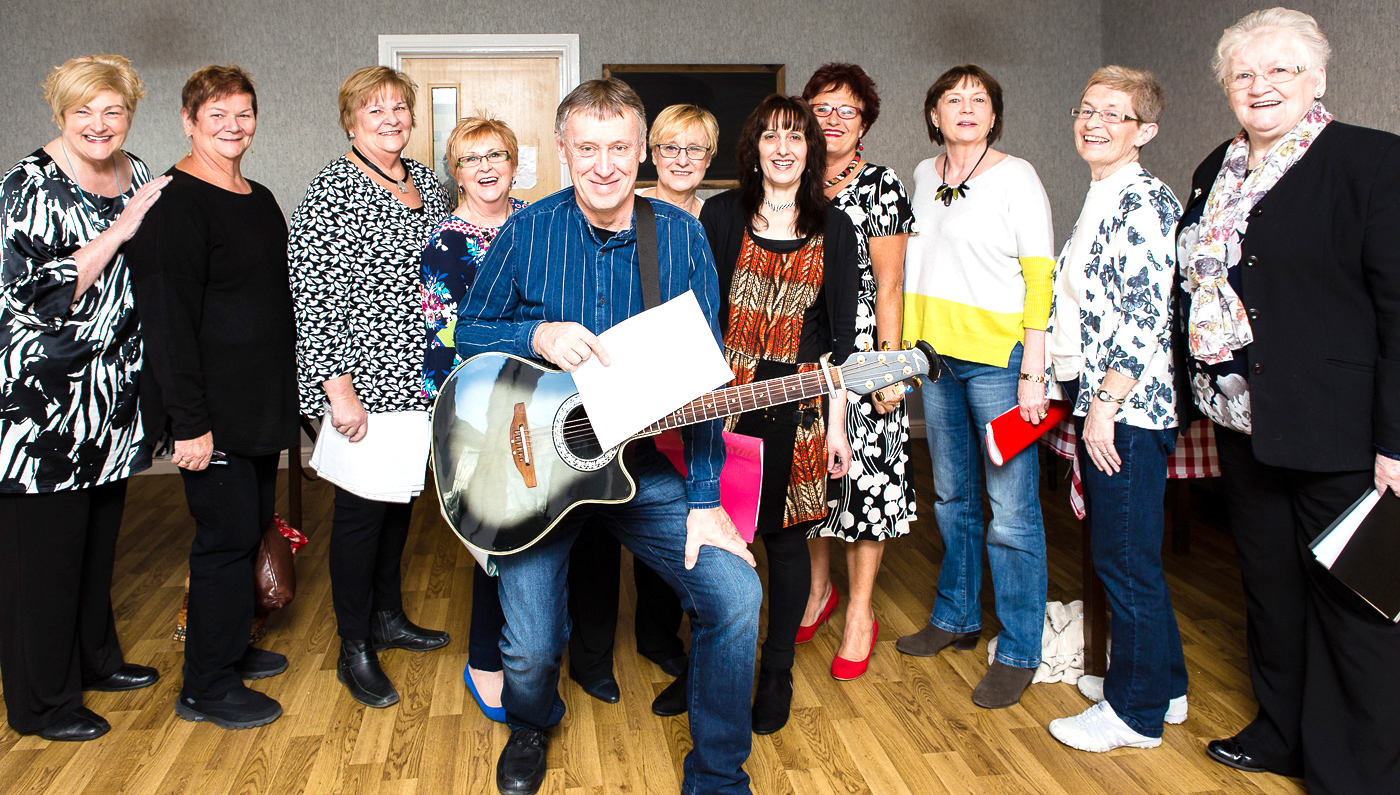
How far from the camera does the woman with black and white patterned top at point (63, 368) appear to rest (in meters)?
2.16

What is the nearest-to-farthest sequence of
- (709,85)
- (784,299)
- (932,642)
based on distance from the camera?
(784,299)
(932,642)
(709,85)

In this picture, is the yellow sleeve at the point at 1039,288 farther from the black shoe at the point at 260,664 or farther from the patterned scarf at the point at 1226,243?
the black shoe at the point at 260,664

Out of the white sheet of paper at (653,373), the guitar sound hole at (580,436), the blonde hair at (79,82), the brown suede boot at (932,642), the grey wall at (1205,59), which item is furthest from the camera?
the grey wall at (1205,59)

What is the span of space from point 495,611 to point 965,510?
51.4 inches

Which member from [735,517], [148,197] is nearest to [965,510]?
[735,517]

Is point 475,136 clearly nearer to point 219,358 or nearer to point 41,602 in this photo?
point 219,358

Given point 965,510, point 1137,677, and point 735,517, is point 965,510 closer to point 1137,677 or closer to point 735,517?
point 1137,677

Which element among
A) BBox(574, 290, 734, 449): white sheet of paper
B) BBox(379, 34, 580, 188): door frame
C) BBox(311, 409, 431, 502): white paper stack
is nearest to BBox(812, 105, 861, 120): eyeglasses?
BBox(574, 290, 734, 449): white sheet of paper

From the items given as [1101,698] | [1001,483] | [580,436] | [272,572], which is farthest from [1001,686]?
[272,572]

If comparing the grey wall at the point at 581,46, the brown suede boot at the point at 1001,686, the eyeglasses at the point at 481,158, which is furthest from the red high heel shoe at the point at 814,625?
the grey wall at the point at 581,46

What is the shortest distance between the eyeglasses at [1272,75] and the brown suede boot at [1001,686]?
148cm

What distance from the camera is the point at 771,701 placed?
2350mm

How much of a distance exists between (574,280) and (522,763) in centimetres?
107

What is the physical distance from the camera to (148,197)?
224 cm
